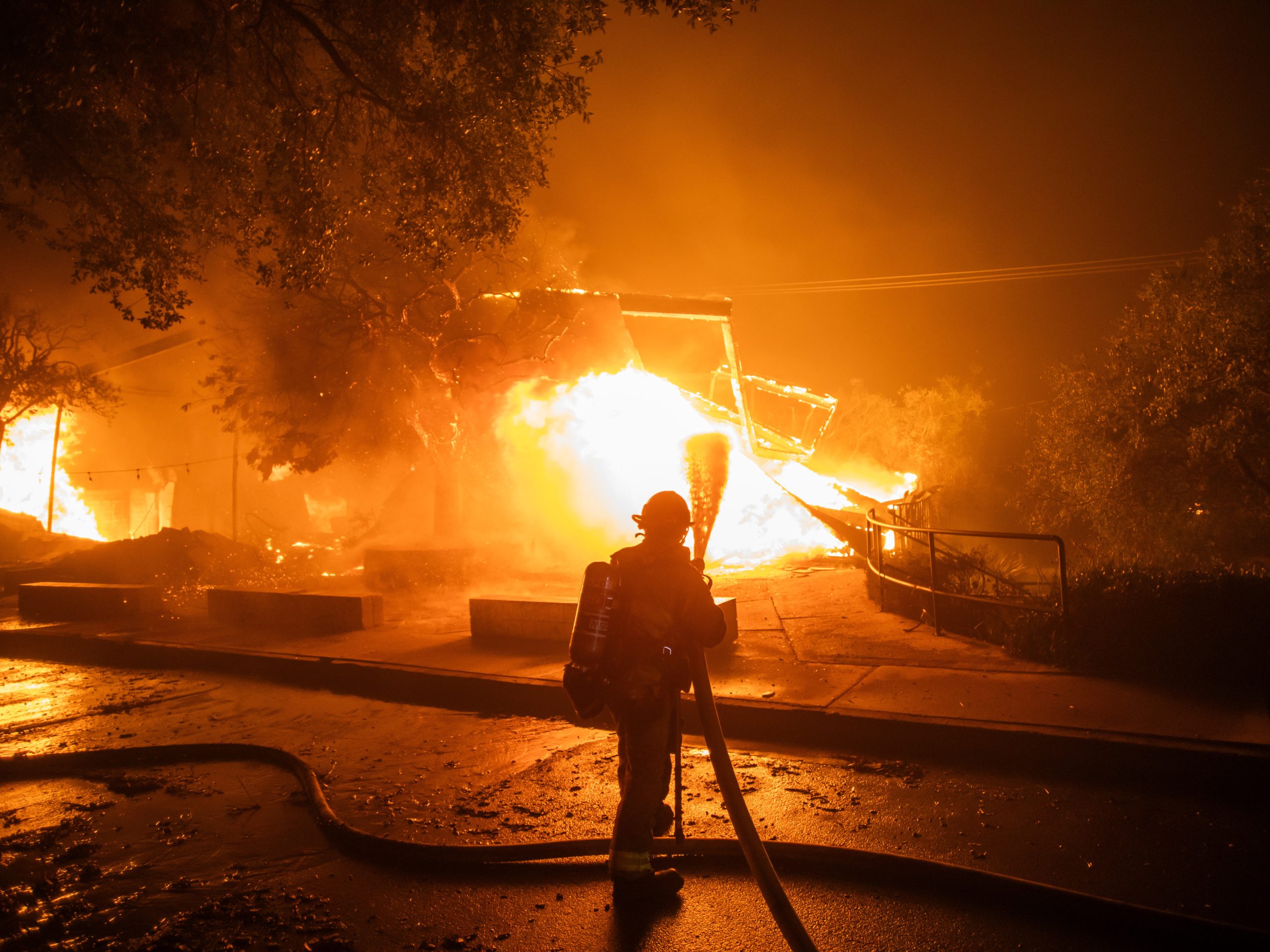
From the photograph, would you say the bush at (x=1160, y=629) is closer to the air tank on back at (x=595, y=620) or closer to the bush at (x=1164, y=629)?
the bush at (x=1164, y=629)

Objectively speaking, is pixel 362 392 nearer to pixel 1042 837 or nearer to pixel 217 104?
pixel 217 104

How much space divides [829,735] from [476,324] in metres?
16.4

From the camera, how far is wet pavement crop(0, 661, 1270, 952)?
348 cm

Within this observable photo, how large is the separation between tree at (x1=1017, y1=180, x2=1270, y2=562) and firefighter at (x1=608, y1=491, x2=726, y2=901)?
13432 millimetres

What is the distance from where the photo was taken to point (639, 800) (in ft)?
12.4

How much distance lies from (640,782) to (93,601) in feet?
49.0

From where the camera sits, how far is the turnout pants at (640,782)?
3.73 m

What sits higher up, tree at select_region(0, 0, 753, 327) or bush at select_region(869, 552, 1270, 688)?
tree at select_region(0, 0, 753, 327)

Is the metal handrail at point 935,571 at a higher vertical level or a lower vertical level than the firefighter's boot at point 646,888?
higher

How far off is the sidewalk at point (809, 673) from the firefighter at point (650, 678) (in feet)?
9.12

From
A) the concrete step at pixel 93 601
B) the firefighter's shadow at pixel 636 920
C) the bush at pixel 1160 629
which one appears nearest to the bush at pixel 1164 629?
the bush at pixel 1160 629

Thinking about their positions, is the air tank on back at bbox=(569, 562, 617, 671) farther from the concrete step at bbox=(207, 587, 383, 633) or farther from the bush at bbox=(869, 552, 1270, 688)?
the concrete step at bbox=(207, 587, 383, 633)

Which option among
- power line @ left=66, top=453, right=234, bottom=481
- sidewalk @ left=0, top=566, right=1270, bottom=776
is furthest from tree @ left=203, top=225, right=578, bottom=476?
power line @ left=66, top=453, right=234, bottom=481

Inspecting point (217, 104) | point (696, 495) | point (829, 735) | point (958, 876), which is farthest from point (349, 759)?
point (696, 495)
